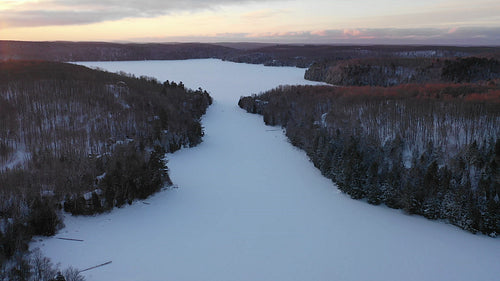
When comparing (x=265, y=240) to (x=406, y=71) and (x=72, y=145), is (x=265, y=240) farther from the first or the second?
(x=406, y=71)

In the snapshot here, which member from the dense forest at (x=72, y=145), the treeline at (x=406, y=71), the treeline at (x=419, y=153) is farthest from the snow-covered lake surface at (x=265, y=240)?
the treeline at (x=406, y=71)

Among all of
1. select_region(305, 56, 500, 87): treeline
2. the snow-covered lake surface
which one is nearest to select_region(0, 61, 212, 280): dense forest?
the snow-covered lake surface

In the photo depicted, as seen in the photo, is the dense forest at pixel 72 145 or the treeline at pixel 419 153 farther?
the treeline at pixel 419 153

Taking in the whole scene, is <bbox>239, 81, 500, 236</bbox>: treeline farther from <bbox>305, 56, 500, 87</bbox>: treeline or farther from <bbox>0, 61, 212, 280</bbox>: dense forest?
<bbox>305, 56, 500, 87</bbox>: treeline

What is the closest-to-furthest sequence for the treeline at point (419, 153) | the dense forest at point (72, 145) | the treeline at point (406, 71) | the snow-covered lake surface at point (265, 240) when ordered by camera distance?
the snow-covered lake surface at point (265, 240)
the dense forest at point (72, 145)
the treeline at point (419, 153)
the treeline at point (406, 71)

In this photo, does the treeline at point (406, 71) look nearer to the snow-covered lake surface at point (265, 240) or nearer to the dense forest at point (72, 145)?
the dense forest at point (72, 145)

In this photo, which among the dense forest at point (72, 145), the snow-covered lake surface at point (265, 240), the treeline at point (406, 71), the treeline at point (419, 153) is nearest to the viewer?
the snow-covered lake surface at point (265, 240)

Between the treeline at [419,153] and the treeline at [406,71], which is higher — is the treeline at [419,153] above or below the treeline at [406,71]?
below

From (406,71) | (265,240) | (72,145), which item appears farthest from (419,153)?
(406,71)
